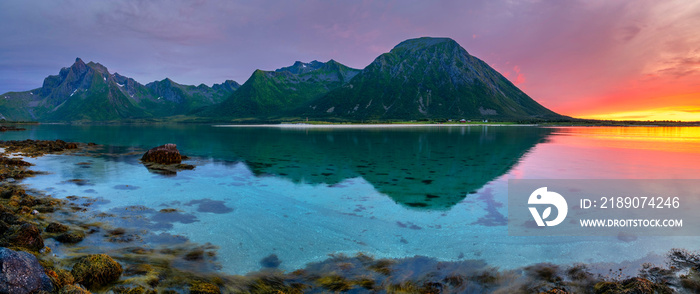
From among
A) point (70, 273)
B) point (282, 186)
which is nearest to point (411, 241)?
point (70, 273)

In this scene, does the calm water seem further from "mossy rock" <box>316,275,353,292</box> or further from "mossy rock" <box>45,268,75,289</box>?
"mossy rock" <box>45,268,75,289</box>

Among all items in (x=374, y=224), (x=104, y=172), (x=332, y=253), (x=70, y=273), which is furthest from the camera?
(x=104, y=172)

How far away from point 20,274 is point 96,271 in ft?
6.18

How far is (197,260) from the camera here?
11.8 metres

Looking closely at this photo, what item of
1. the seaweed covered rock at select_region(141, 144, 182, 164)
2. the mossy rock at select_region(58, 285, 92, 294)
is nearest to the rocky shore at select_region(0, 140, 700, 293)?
the mossy rock at select_region(58, 285, 92, 294)

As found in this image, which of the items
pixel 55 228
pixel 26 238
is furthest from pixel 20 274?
pixel 55 228

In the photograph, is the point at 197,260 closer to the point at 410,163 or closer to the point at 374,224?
the point at 374,224

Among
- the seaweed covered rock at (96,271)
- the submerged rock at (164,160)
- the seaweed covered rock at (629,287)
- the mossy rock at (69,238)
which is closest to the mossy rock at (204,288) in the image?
the seaweed covered rock at (96,271)

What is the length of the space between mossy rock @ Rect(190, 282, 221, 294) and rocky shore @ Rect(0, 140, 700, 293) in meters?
0.03

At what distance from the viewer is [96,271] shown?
959cm

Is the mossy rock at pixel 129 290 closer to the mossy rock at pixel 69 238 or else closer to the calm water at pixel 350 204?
the calm water at pixel 350 204

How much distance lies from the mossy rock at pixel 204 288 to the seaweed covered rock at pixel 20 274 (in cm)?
344

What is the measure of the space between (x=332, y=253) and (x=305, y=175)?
18.1 metres

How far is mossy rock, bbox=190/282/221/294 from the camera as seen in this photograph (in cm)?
929
